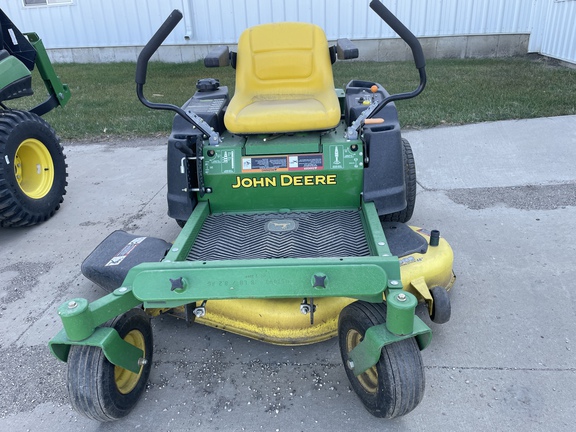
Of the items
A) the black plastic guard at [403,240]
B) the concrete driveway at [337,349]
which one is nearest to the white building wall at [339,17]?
the concrete driveway at [337,349]

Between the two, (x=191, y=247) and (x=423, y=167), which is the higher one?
(x=191, y=247)

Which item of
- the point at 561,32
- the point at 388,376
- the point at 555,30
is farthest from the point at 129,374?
the point at 555,30

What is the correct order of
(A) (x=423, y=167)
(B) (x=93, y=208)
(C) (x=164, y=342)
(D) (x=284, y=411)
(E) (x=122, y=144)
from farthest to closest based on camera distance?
(E) (x=122, y=144) < (A) (x=423, y=167) < (B) (x=93, y=208) < (C) (x=164, y=342) < (D) (x=284, y=411)

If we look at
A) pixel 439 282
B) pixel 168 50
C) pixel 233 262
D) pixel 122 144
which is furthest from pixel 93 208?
pixel 168 50

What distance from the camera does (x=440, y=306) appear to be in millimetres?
2250

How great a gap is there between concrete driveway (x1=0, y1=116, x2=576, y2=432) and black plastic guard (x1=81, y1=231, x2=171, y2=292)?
25 centimetres

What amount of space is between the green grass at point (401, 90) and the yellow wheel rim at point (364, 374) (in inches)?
158

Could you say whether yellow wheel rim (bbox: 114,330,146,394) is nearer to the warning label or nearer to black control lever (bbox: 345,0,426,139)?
the warning label

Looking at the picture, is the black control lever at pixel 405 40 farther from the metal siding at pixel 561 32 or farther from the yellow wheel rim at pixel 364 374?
the metal siding at pixel 561 32

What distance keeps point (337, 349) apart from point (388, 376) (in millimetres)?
589

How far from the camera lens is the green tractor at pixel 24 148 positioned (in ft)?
11.3

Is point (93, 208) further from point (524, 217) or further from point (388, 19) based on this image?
point (524, 217)

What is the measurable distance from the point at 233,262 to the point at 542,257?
2032 millimetres

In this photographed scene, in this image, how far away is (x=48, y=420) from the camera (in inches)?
80.8
